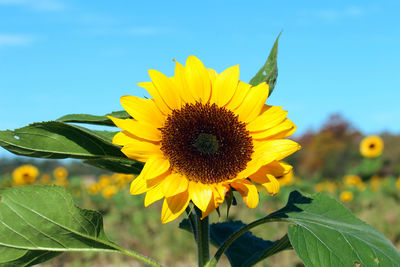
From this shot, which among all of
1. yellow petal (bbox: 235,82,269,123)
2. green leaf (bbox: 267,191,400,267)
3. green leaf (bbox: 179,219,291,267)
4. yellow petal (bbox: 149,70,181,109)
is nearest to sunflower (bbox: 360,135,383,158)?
green leaf (bbox: 179,219,291,267)

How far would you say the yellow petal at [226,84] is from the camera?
156 cm

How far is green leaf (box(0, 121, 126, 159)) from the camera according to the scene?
1506 millimetres

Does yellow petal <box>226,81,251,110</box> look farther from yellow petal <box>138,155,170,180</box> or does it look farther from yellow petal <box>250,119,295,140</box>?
yellow petal <box>138,155,170,180</box>

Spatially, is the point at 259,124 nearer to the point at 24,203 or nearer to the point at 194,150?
the point at 194,150

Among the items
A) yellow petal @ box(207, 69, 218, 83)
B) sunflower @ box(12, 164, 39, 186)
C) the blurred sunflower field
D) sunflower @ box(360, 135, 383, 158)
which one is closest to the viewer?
yellow petal @ box(207, 69, 218, 83)

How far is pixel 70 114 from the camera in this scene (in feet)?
5.16

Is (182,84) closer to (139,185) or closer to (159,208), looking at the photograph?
(139,185)

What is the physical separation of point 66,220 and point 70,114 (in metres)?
0.38

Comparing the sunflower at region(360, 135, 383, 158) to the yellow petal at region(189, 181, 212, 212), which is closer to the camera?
the yellow petal at region(189, 181, 212, 212)

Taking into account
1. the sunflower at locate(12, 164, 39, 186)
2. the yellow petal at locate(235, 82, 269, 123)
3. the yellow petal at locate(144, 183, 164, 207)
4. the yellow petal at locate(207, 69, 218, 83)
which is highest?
the sunflower at locate(12, 164, 39, 186)

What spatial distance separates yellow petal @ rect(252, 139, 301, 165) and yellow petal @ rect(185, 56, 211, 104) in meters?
0.28

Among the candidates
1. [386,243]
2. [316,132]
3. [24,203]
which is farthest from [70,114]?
[316,132]

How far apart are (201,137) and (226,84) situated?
213 mm

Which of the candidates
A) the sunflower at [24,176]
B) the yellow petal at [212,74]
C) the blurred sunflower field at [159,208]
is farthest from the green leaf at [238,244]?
the sunflower at [24,176]
